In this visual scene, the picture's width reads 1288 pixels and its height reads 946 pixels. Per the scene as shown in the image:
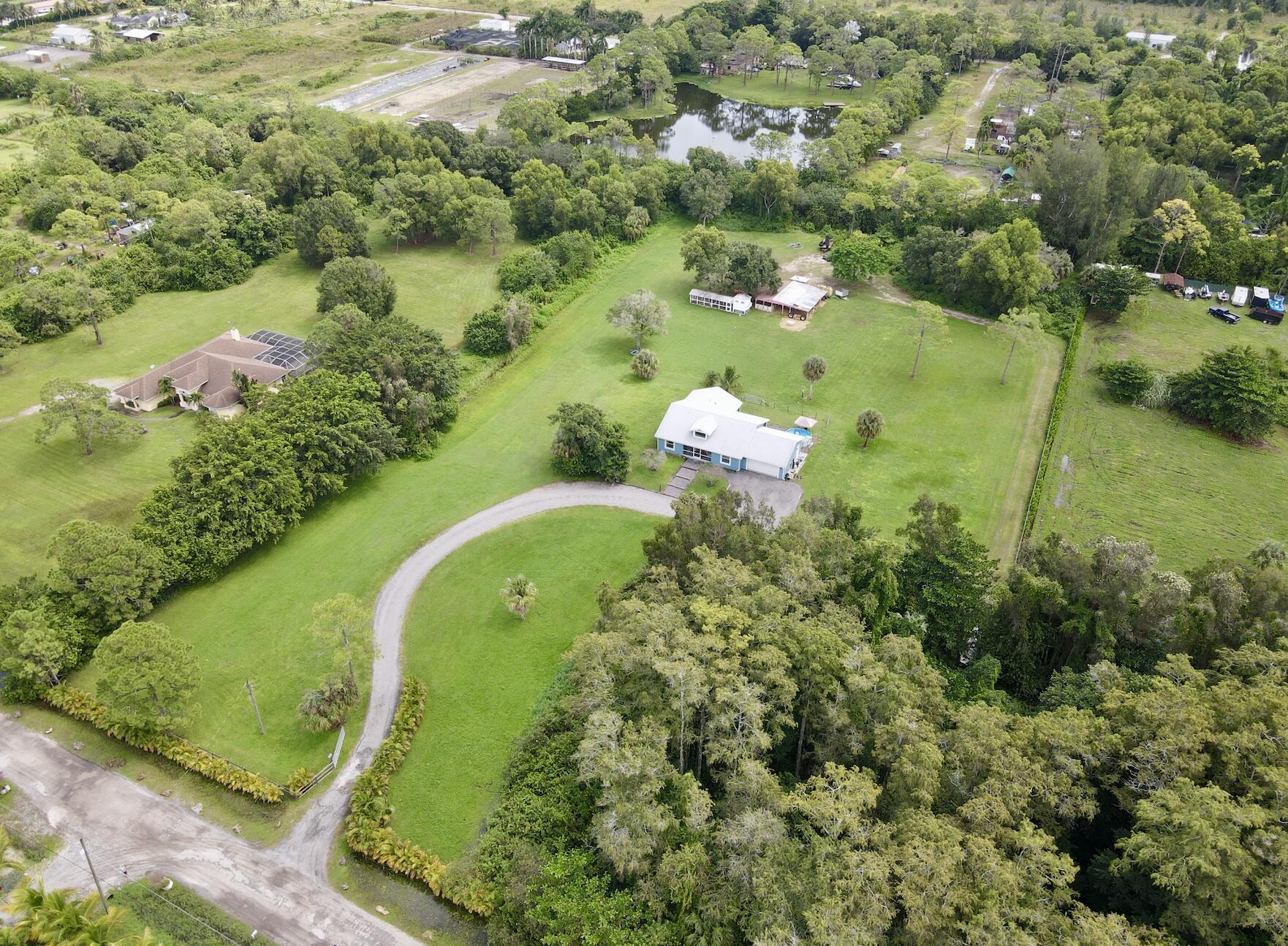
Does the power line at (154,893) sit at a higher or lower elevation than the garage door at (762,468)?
lower

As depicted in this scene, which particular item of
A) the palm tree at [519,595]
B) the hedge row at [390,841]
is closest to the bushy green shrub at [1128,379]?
the palm tree at [519,595]

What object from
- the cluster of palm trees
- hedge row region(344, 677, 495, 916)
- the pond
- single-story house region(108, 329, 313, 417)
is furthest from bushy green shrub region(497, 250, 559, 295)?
the cluster of palm trees

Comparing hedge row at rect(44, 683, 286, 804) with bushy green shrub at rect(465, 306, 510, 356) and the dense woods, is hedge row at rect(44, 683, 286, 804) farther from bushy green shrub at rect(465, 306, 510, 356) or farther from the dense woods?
bushy green shrub at rect(465, 306, 510, 356)

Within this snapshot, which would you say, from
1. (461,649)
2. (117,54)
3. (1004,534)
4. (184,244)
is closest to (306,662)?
(461,649)

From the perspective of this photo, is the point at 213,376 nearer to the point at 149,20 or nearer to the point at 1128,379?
the point at 1128,379

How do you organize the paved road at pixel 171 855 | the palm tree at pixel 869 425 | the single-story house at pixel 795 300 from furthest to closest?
the single-story house at pixel 795 300, the palm tree at pixel 869 425, the paved road at pixel 171 855

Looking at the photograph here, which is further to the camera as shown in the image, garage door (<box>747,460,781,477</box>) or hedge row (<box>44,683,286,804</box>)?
garage door (<box>747,460,781,477</box>)

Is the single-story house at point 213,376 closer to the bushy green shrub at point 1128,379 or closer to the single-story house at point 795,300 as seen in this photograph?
the single-story house at point 795,300

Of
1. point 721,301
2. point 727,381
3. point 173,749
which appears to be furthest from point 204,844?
point 721,301
